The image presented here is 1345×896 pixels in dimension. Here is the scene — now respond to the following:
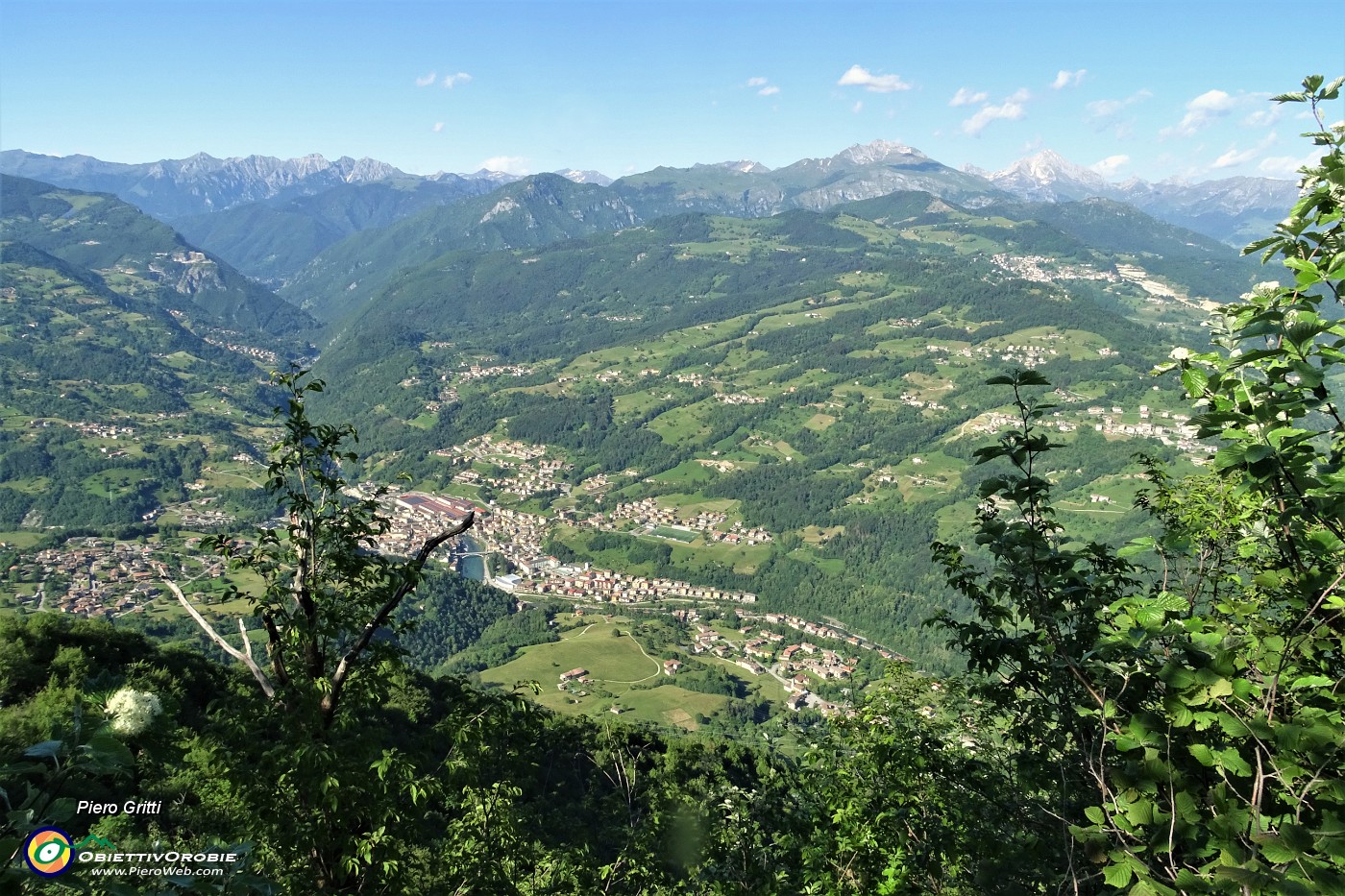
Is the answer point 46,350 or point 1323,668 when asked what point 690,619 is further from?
point 46,350

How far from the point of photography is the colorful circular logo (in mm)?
2238

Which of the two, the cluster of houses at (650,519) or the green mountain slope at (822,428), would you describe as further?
the cluster of houses at (650,519)

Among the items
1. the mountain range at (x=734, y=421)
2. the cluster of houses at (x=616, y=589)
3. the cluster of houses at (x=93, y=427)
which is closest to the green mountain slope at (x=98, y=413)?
the cluster of houses at (x=93, y=427)

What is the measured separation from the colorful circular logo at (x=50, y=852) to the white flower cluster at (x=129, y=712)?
364 mm

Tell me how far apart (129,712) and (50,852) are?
0.48 metres

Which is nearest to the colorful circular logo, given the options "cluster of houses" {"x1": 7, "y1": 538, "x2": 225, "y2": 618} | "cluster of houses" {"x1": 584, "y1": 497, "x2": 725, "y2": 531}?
"cluster of houses" {"x1": 7, "y1": 538, "x2": 225, "y2": 618}

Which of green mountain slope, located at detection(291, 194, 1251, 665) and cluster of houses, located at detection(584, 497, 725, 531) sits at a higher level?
green mountain slope, located at detection(291, 194, 1251, 665)

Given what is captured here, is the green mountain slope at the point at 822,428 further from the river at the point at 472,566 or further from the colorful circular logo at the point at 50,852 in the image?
the colorful circular logo at the point at 50,852

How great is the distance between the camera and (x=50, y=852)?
2.33 m

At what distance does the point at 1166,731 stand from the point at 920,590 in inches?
3758

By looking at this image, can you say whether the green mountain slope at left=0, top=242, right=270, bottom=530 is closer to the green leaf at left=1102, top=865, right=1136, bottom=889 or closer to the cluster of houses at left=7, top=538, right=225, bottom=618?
the cluster of houses at left=7, top=538, right=225, bottom=618

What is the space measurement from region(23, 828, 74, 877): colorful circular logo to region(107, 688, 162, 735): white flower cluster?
14.3 inches

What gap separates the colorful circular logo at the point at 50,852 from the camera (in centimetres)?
Answer: 224

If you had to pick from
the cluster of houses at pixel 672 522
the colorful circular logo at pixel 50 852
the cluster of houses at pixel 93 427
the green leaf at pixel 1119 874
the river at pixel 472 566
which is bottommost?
the river at pixel 472 566
